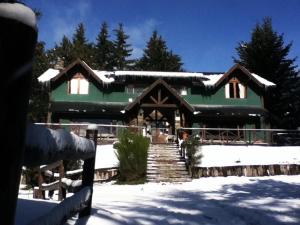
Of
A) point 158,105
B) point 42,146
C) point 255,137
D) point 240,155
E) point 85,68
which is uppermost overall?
point 85,68

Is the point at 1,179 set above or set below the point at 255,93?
below

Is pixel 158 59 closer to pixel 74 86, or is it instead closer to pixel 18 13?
pixel 74 86

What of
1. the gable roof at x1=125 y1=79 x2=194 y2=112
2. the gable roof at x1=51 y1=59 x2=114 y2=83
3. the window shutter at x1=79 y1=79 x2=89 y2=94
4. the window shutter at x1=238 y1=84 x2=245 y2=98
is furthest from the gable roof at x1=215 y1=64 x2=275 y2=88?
the window shutter at x1=79 y1=79 x2=89 y2=94

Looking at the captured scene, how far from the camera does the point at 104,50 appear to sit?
64500mm

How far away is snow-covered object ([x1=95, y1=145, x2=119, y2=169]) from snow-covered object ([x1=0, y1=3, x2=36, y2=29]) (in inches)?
714

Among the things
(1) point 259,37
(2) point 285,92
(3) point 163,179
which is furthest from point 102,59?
(3) point 163,179

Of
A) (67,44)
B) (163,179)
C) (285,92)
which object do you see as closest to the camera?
(163,179)

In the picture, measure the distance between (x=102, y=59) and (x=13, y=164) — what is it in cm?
6345

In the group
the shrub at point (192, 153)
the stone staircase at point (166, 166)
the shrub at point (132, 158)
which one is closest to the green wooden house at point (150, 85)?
the stone staircase at point (166, 166)

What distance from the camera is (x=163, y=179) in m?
16.4

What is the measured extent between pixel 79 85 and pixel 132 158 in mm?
16702

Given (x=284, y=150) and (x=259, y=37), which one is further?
(x=259, y=37)

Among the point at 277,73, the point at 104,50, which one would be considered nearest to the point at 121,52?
the point at 104,50

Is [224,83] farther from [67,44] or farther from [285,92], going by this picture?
[67,44]
